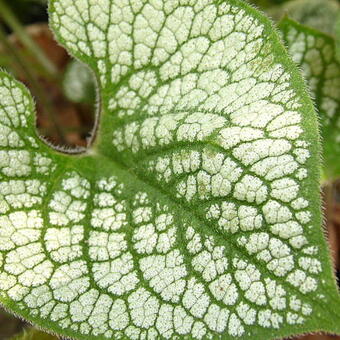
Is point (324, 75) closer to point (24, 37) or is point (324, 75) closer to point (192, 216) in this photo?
point (192, 216)

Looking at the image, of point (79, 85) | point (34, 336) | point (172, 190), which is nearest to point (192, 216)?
point (172, 190)

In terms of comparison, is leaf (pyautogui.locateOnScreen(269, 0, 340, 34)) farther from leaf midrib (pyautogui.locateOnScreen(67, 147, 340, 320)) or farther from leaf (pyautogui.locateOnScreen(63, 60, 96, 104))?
leaf midrib (pyautogui.locateOnScreen(67, 147, 340, 320))

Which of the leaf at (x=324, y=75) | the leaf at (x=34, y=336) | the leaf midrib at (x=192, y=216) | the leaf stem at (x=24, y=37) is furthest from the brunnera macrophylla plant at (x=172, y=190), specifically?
the leaf stem at (x=24, y=37)

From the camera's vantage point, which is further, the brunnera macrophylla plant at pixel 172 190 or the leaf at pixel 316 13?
the leaf at pixel 316 13

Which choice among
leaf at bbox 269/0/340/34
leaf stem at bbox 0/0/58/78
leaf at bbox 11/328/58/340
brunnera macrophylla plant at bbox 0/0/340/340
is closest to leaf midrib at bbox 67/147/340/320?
brunnera macrophylla plant at bbox 0/0/340/340

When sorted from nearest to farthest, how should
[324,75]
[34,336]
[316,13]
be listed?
1. [34,336]
2. [324,75]
3. [316,13]

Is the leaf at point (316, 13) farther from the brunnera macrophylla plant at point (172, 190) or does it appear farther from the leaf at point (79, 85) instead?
the brunnera macrophylla plant at point (172, 190)
